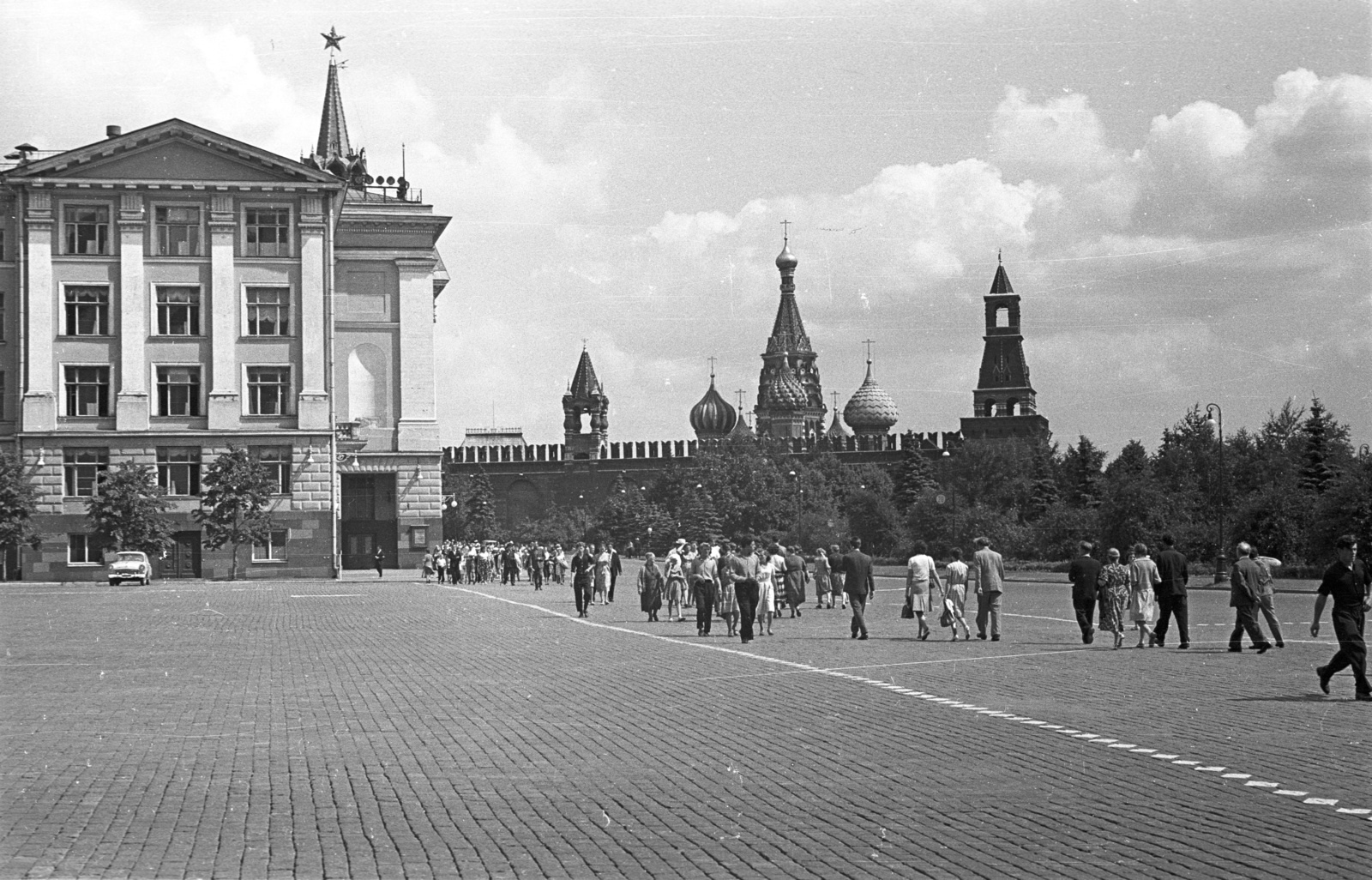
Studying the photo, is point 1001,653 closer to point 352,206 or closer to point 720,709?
point 720,709

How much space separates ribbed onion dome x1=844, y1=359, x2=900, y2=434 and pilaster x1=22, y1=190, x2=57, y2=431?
129 meters

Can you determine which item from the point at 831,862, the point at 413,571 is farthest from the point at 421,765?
the point at 413,571

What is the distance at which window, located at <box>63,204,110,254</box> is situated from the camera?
63.1m

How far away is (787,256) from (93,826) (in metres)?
191

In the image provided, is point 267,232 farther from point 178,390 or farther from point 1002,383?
point 1002,383

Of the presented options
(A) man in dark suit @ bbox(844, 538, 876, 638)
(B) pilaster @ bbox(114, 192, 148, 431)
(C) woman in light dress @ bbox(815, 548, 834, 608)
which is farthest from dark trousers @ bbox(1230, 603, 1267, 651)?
(B) pilaster @ bbox(114, 192, 148, 431)

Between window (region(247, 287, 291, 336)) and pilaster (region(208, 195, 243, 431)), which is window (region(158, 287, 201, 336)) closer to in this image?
pilaster (region(208, 195, 243, 431))

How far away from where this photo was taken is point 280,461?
64.3 m

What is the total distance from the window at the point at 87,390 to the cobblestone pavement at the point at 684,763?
42094 mm

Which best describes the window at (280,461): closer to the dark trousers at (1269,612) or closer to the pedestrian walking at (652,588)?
the pedestrian walking at (652,588)

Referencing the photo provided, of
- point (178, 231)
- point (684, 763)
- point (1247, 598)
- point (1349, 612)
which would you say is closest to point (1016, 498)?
point (178, 231)

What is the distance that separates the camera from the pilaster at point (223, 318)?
2518 inches

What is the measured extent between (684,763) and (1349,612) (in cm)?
755

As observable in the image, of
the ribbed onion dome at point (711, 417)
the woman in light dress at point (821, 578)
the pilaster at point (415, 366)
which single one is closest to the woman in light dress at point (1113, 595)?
the woman in light dress at point (821, 578)
